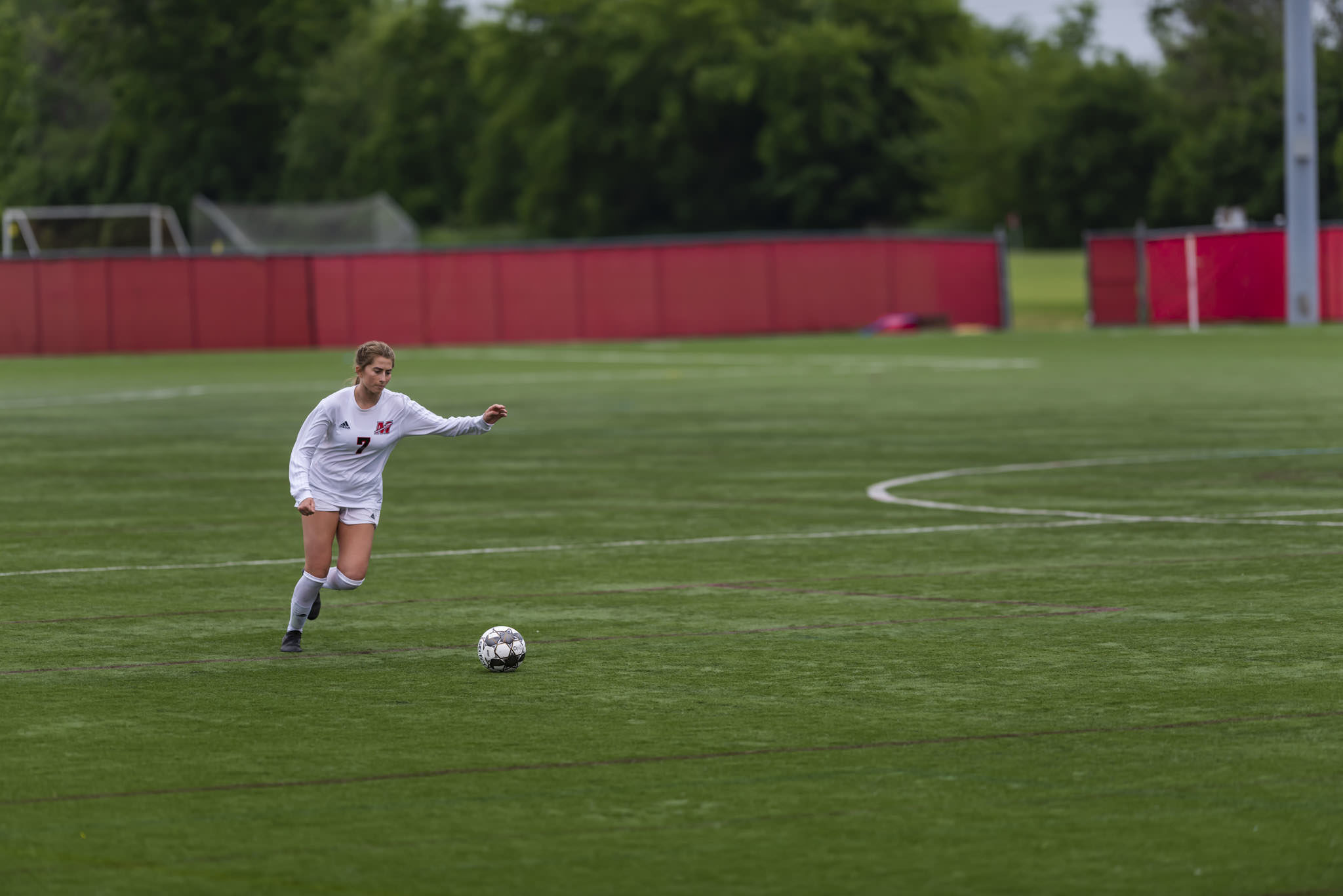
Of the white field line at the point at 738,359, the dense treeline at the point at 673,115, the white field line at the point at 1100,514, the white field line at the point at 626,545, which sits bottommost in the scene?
the white field line at the point at 738,359

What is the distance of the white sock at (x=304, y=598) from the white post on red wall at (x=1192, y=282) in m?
45.4

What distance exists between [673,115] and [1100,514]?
274 feet

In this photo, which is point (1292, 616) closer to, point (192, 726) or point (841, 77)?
point (192, 726)

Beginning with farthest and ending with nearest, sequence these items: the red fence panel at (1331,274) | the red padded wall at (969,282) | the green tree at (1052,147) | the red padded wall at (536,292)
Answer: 1. the green tree at (1052,147)
2. the red padded wall at (969,282)
3. the red padded wall at (536,292)
4. the red fence panel at (1331,274)

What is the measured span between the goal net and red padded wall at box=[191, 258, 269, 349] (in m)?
12.2

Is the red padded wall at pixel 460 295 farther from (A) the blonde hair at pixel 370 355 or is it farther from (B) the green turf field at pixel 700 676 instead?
(A) the blonde hair at pixel 370 355

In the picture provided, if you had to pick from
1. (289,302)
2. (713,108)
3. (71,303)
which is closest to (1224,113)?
(713,108)

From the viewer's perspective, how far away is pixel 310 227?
228 ft

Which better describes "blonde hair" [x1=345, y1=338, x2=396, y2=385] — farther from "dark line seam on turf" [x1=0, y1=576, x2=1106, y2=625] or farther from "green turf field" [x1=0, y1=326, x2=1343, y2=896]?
"dark line seam on turf" [x1=0, y1=576, x2=1106, y2=625]

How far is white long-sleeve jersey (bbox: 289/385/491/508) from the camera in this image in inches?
398

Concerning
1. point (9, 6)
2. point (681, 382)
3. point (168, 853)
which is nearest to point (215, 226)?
point (681, 382)

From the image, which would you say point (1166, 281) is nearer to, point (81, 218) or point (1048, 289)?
point (1048, 289)

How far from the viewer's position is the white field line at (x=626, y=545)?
13.4 meters

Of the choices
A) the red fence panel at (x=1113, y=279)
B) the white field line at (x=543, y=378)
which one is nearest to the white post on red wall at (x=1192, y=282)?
the red fence panel at (x=1113, y=279)
